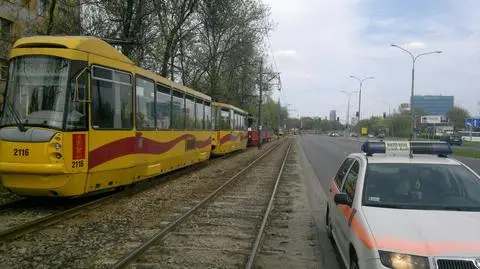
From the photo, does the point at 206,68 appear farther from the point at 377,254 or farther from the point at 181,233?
the point at 377,254

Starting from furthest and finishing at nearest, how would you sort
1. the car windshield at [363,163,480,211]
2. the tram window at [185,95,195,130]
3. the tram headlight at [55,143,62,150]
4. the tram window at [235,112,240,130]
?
1. the tram window at [235,112,240,130]
2. the tram window at [185,95,195,130]
3. the tram headlight at [55,143,62,150]
4. the car windshield at [363,163,480,211]

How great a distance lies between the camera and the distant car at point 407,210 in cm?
478

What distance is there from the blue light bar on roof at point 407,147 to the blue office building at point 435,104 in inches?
5462

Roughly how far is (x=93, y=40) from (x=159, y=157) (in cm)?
525

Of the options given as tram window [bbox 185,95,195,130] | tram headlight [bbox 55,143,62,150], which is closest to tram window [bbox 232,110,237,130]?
tram window [bbox 185,95,195,130]

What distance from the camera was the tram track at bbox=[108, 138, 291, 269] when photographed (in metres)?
7.26

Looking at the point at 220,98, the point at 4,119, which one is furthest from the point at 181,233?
the point at 220,98

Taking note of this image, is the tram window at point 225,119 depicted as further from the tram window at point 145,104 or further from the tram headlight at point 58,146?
the tram headlight at point 58,146

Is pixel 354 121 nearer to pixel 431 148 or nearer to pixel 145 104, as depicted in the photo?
pixel 145 104

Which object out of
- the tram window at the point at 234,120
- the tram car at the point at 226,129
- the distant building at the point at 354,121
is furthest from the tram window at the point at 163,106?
the distant building at the point at 354,121

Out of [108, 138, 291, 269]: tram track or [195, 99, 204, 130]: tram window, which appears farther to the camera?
[195, 99, 204, 130]: tram window

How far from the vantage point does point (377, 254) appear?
488 centimetres

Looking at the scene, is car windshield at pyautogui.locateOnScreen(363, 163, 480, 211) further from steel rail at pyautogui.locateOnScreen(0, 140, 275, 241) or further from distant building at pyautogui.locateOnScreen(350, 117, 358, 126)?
distant building at pyautogui.locateOnScreen(350, 117, 358, 126)

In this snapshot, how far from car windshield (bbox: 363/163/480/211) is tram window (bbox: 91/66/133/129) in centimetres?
656
